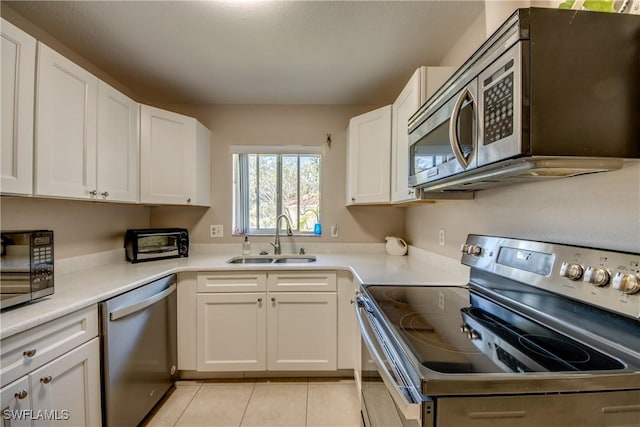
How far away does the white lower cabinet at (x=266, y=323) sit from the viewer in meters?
1.99

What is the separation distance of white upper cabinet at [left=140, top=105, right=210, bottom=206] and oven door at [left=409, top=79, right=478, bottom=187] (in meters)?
1.77

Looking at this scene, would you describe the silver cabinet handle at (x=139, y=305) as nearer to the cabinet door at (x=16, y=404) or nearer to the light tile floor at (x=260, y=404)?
the cabinet door at (x=16, y=404)

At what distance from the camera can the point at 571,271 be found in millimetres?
826

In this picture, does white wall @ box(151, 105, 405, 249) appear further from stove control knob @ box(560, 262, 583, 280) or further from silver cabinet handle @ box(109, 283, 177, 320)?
stove control knob @ box(560, 262, 583, 280)

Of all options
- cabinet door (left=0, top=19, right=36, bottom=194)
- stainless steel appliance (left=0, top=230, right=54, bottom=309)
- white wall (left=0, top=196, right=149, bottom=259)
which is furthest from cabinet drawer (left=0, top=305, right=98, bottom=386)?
white wall (left=0, top=196, right=149, bottom=259)

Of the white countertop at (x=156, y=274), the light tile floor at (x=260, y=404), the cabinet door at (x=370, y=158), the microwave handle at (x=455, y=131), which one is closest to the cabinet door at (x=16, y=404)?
the white countertop at (x=156, y=274)

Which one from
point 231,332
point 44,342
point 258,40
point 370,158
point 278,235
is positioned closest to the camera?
point 44,342

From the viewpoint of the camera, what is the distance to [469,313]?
109cm

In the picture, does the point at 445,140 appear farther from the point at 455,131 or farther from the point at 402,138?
the point at 402,138

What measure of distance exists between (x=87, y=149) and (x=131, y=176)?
0.43m

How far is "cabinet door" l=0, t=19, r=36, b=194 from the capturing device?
1.12 meters

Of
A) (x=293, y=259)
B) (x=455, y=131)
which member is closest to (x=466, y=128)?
(x=455, y=131)

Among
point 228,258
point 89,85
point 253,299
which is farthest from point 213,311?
point 89,85

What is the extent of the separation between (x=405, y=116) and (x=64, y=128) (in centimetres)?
187
